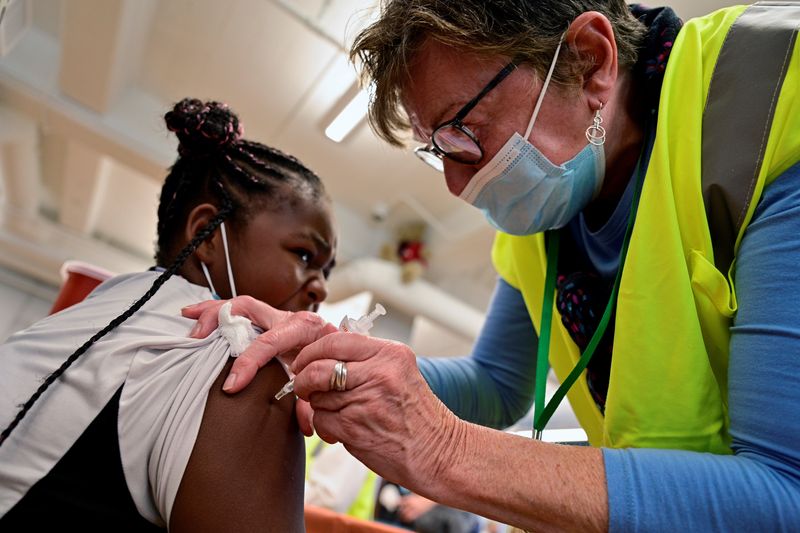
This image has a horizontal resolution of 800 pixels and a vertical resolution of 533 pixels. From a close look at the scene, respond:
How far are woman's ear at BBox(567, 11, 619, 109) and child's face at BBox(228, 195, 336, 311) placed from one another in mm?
662

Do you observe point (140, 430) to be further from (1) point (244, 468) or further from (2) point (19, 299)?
(2) point (19, 299)

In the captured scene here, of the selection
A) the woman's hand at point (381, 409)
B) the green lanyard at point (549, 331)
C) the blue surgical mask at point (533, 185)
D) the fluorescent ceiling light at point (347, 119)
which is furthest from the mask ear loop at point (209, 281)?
the fluorescent ceiling light at point (347, 119)

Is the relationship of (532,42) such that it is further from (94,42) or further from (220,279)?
(94,42)

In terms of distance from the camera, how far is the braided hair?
124 centimetres

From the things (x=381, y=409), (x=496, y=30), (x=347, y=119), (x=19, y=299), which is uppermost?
(x=19, y=299)

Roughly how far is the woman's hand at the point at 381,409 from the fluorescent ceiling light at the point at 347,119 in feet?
9.06

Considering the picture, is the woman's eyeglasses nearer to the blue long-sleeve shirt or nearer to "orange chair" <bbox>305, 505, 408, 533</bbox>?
the blue long-sleeve shirt

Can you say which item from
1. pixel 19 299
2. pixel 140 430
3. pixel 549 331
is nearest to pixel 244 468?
pixel 140 430

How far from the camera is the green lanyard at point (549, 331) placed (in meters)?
0.98

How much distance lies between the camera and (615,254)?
1.19m

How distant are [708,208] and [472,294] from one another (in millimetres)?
5648

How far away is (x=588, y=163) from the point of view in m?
1.12

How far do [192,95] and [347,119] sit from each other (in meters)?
1.65

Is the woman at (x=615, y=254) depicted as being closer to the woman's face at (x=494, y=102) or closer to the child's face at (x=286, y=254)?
the woman's face at (x=494, y=102)
